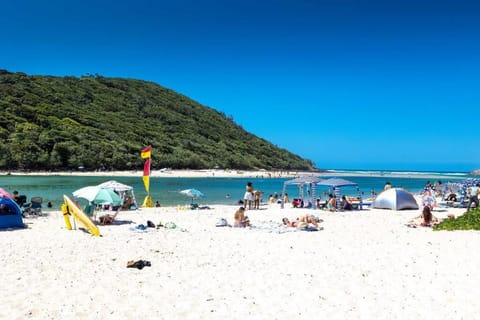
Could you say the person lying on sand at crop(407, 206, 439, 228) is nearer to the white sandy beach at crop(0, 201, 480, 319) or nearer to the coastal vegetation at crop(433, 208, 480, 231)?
the coastal vegetation at crop(433, 208, 480, 231)

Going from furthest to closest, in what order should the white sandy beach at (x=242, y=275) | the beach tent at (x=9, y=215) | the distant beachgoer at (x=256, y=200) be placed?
1. the distant beachgoer at (x=256, y=200)
2. the beach tent at (x=9, y=215)
3. the white sandy beach at (x=242, y=275)

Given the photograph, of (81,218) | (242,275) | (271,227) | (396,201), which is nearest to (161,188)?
(396,201)

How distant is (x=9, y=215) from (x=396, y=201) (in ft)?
64.0

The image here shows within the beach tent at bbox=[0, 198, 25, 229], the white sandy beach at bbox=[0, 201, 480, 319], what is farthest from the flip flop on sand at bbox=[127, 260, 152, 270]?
the beach tent at bbox=[0, 198, 25, 229]

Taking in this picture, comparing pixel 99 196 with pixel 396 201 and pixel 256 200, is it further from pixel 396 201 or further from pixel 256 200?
pixel 396 201

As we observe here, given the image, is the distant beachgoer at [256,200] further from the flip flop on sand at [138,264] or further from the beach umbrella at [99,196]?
the flip flop on sand at [138,264]

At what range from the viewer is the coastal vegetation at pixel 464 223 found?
14.3 m

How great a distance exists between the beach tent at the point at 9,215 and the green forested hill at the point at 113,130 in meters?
60.8

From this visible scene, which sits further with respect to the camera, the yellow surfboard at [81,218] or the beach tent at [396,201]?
the beach tent at [396,201]

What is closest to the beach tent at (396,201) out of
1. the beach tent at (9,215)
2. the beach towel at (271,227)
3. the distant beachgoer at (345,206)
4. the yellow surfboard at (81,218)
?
the distant beachgoer at (345,206)

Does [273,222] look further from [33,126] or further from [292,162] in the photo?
[292,162]

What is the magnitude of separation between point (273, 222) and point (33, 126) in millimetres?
77530

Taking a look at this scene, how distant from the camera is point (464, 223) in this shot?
575 inches

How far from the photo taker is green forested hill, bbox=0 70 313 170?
77.1 metres
